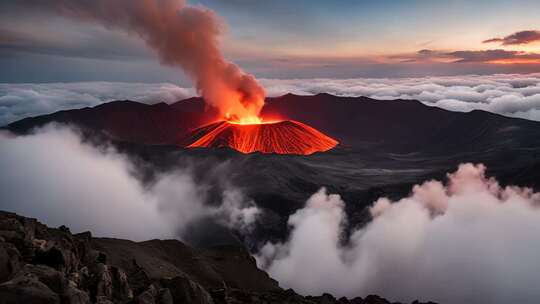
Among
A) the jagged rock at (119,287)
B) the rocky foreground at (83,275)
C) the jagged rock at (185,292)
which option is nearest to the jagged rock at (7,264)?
the rocky foreground at (83,275)

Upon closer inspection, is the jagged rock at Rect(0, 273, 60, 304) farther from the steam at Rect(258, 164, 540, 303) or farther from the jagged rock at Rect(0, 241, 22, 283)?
the steam at Rect(258, 164, 540, 303)

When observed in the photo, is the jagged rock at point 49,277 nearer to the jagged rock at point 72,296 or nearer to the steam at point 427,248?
the jagged rock at point 72,296

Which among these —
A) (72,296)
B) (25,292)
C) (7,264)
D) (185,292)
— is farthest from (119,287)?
(25,292)

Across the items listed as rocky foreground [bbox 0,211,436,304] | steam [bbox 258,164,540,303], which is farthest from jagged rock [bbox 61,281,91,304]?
steam [bbox 258,164,540,303]

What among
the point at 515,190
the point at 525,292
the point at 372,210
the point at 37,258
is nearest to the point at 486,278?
the point at 525,292

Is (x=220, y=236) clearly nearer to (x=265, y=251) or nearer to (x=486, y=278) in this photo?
(x=265, y=251)

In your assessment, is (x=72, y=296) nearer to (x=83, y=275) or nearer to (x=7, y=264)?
(x=7, y=264)
